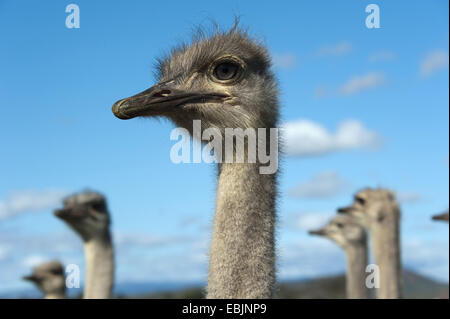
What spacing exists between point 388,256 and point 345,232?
2449 mm

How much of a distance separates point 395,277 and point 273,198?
530cm

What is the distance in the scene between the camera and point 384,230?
9469mm

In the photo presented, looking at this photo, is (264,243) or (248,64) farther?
(248,64)

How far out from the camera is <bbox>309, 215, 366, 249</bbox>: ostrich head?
11.3 metres

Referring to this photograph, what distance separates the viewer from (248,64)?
4.32 meters

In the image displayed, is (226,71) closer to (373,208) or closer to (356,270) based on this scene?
(373,208)

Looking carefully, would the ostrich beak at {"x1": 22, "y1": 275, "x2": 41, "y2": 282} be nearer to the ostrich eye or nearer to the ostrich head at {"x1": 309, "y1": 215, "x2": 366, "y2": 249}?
the ostrich head at {"x1": 309, "y1": 215, "x2": 366, "y2": 249}

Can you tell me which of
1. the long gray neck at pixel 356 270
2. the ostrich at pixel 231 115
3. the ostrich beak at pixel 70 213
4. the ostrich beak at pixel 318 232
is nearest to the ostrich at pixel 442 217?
the long gray neck at pixel 356 270

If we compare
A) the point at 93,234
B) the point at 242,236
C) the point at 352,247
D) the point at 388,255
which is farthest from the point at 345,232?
the point at 242,236

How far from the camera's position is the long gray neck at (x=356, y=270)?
33.1 feet

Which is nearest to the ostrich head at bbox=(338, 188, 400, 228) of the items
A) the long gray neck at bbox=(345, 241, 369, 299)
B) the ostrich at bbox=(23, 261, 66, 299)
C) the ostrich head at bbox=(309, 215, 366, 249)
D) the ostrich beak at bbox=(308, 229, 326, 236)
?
the ostrich head at bbox=(309, 215, 366, 249)
